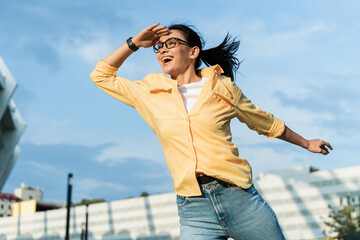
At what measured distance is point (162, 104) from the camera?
100 inches

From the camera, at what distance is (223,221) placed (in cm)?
235

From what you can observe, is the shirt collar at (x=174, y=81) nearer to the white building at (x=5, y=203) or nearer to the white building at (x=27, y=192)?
the white building at (x=5, y=203)

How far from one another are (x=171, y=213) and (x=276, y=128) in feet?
184

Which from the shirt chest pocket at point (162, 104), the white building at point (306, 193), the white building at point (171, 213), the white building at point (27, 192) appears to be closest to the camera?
the shirt chest pocket at point (162, 104)

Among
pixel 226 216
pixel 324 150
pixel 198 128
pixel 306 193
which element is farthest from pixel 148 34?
pixel 306 193

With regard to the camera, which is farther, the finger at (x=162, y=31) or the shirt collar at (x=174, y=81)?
the finger at (x=162, y=31)

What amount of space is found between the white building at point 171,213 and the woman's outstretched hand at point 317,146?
47944mm

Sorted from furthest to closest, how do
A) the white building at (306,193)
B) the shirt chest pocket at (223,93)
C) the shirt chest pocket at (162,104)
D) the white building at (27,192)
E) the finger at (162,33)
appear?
the white building at (27,192)
the white building at (306,193)
the finger at (162,33)
the shirt chest pocket at (223,93)
the shirt chest pocket at (162,104)

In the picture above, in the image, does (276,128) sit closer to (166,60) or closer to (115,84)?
(166,60)

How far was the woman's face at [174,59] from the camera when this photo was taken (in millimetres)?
2754

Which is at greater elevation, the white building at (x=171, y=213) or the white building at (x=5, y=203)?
the white building at (x=5, y=203)

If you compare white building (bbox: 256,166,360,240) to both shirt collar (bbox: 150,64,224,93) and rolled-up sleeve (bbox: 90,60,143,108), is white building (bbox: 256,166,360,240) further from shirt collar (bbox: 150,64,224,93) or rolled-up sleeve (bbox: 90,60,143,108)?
rolled-up sleeve (bbox: 90,60,143,108)

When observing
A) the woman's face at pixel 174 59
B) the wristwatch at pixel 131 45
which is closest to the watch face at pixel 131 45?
the wristwatch at pixel 131 45

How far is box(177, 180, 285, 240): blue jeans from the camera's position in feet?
7.68
